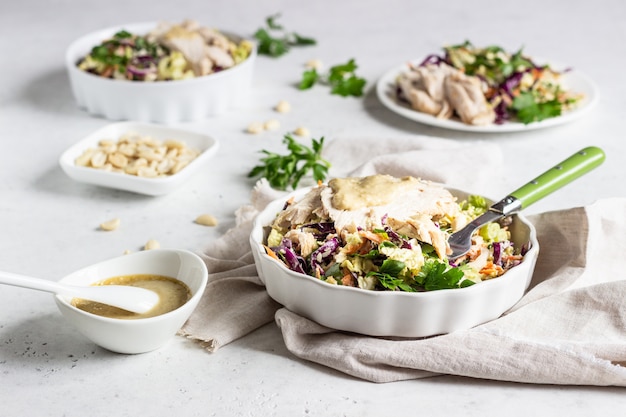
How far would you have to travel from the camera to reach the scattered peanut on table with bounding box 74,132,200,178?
4426mm

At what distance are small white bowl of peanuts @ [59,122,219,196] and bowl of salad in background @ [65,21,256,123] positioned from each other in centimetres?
49

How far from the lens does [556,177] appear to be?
12.0 feet

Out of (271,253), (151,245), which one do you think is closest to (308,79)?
(151,245)

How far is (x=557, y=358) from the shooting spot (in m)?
2.94

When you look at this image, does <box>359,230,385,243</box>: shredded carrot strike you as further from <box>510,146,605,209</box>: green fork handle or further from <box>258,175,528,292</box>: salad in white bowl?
<box>510,146,605,209</box>: green fork handle

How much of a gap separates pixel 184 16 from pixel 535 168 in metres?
3.81

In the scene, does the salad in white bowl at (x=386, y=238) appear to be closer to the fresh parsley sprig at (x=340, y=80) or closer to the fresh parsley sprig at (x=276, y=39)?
the fresh parsley sprig at (x=340, y=80)

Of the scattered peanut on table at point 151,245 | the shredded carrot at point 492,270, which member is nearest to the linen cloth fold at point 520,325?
the shredded carrot at point 492,270

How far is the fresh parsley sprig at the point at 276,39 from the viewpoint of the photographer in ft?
21.7

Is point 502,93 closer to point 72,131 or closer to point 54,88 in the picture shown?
point 72,131

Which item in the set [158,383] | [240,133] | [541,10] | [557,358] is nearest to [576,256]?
[557,358]

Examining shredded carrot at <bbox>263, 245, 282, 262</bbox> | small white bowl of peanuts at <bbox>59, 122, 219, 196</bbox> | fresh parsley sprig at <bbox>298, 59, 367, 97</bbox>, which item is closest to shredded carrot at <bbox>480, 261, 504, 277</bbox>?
shredded carrot at <bbox>263, 245, 282, 262</bbox>

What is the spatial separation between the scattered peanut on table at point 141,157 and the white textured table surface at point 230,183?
0.16 m

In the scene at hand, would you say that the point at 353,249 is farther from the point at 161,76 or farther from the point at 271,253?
the point at 161,76
